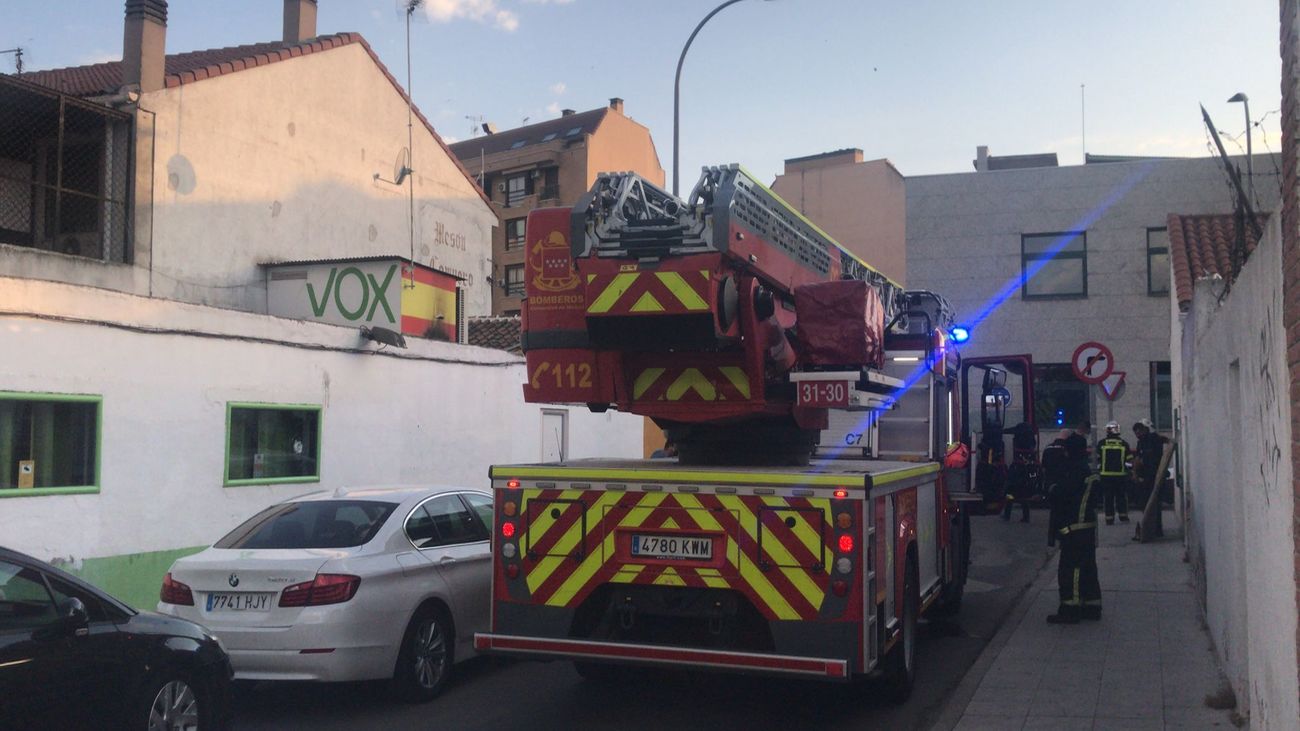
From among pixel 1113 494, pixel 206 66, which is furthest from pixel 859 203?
pixel 206 66

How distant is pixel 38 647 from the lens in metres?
5.27

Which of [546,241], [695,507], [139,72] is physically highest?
[139,72]

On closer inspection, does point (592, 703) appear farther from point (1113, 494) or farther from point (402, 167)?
point (402, 167)

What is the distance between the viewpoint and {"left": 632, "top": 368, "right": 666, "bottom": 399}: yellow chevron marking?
7766 millimetres

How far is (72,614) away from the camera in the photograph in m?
5.51

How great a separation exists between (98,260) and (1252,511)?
49.3ft

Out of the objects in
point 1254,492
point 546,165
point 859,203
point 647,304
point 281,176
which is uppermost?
point 546,165

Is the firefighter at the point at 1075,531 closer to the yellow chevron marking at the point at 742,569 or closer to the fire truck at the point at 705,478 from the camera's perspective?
the fire truck at the point at 705,478

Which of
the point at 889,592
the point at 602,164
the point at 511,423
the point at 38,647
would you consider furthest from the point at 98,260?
the point at 602,164

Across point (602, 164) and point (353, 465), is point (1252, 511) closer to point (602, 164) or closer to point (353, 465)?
point (353, 465)

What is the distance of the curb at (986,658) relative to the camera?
23.8ft

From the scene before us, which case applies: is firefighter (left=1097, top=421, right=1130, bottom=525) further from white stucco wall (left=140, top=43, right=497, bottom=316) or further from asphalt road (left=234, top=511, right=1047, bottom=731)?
white stucco wall (left=140, top=43, right=497, bottom=316)

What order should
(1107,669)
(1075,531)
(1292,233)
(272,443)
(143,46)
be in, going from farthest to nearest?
(143,46) < (272,443) < (1075,531) < (1107,669) < (1292,233)

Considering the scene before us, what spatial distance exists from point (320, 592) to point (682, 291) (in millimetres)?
2953
